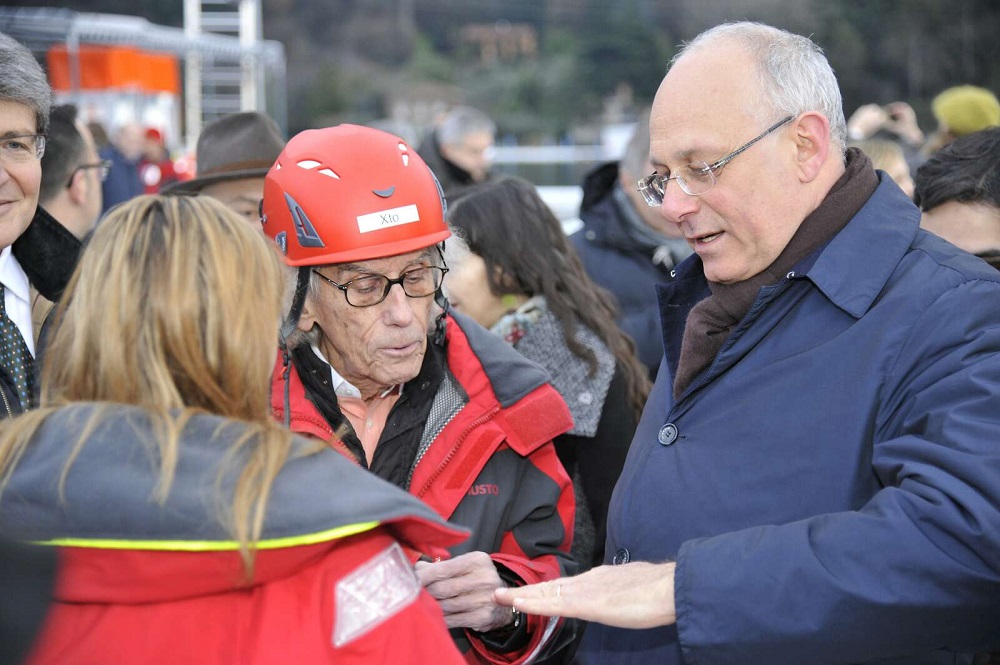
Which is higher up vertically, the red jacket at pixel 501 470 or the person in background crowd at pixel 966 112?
the person in background crowd at pixel 966 112

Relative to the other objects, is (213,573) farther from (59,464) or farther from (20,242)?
(20,242)

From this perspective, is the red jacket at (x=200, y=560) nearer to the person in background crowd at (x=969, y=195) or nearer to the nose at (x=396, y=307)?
the nose at (x=396, y=307)

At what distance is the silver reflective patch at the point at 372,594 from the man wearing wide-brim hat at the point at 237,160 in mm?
2657

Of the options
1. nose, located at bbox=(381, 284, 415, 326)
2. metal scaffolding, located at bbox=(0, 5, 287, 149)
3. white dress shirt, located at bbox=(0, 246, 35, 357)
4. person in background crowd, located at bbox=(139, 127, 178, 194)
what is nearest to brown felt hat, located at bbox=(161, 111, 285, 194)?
white dress shirt, located at bbox=(0, 246, 35, 357)

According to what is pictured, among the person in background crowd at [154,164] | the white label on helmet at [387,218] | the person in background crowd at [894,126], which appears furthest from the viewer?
the person in background crowd at [154,164]

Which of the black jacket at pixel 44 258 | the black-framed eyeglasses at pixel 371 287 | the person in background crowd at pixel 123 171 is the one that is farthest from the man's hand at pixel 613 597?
the person in background crowd at pixel 123 171

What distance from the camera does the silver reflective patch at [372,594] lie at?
1.60m

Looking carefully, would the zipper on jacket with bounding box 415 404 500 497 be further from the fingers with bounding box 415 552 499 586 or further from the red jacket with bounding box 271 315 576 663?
the fingers with bounding box 415 552 499 586

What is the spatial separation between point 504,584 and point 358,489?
0.90 metres

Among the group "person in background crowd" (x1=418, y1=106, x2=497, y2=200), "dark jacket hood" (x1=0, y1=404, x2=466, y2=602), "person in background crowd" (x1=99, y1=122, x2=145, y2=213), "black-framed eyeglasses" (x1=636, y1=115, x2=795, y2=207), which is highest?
"black-framed eyeglasses" (x1=636, y1=115, x2=795, y2=207)

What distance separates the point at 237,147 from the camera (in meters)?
4.26

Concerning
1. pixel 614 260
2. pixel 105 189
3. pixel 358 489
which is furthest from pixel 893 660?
pixel 105 189

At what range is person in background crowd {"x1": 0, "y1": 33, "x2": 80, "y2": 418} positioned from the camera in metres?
2.68

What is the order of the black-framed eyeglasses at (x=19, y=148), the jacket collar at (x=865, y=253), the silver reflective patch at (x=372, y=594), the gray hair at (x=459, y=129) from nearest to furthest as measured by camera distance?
the silver reflective patch at (x=372, y=594), the jacket collar at (x=865, y=253), the black-framed eyeglasses at (x=19, y=148), the gray hair at (x=459, y=129)
